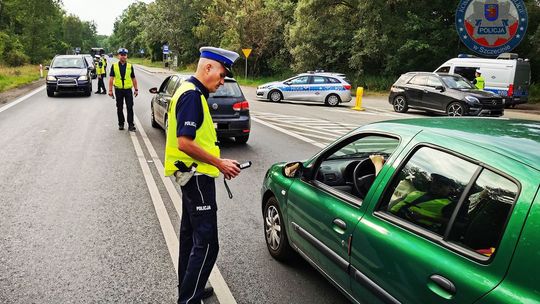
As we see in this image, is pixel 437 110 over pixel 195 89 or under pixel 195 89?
under

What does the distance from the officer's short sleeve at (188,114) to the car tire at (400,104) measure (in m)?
17.7

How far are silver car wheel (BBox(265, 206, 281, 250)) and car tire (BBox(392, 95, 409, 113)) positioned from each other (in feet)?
53.5

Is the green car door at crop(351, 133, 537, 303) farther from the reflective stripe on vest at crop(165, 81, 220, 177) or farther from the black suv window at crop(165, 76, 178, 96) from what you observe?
the black suv window at crop(165, 76, 178, 96)

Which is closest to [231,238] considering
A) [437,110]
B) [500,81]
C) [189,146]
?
[189,146]

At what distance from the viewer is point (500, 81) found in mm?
20781

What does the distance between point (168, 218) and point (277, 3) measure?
37.3 meters

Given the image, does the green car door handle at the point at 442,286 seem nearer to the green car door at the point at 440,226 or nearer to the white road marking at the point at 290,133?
the green car door at the point at 440,226

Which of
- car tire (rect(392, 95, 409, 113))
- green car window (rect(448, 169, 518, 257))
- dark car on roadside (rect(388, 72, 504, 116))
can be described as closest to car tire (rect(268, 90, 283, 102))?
dark car on roadside (rect(388, 72, 504, 116))

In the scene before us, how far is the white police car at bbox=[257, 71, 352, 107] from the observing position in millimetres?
21391

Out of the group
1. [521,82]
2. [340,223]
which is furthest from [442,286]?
[521,82]

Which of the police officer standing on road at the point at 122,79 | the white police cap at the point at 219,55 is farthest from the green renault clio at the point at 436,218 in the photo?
the police officer standing on road at the point at 122,79

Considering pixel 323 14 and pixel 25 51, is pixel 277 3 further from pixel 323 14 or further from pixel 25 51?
pixel 25 51

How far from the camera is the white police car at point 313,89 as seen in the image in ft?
70.2

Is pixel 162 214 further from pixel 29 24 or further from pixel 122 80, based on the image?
pixel 29 24
